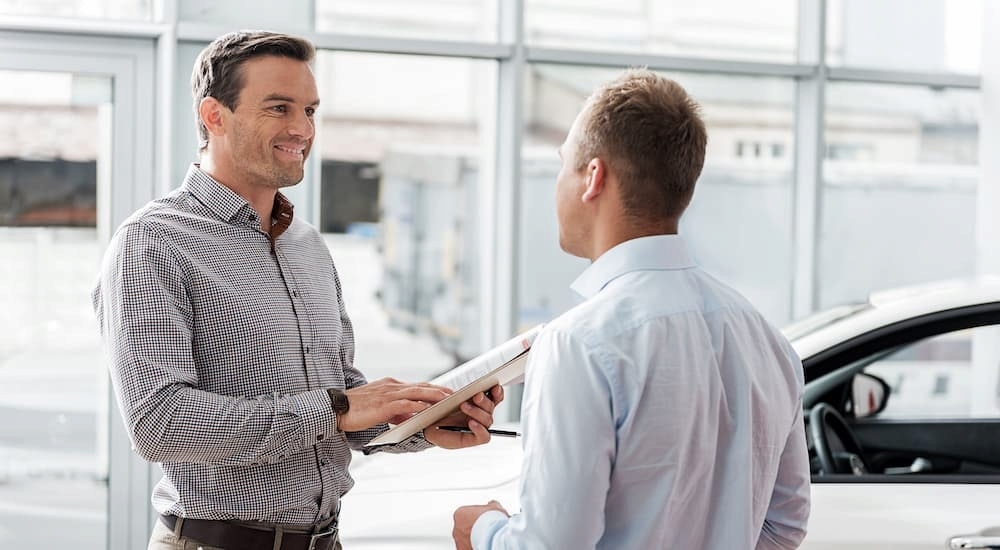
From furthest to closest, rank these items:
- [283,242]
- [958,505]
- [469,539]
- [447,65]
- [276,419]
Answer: [447,65]
[958,505]
[283,242]
[276,419]
[469,539]

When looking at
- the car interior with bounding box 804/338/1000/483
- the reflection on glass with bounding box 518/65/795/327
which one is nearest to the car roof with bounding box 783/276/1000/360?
the car interior with bounding box 804/338/1000/483

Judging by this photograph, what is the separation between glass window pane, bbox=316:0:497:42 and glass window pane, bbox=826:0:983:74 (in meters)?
1.99

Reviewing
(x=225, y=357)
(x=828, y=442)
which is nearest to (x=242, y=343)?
(x=225, y=357)

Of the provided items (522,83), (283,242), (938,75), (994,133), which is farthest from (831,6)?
(283,242)

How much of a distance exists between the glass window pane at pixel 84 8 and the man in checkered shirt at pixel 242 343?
117 inches

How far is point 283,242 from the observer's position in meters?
2.46

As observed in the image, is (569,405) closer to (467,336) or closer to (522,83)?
(522,83)

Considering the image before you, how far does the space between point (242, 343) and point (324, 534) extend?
1.48 ft

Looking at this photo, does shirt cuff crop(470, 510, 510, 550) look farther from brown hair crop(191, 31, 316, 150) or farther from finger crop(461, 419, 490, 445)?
brown hair crop(191, 31, 316, 150)

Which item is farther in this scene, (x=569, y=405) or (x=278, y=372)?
(x=278, y=372)

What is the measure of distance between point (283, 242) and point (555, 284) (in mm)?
3556

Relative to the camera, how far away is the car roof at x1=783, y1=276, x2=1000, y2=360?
3221 mm

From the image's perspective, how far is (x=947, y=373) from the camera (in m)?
6.89

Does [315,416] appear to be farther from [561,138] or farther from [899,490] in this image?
[561,138]
